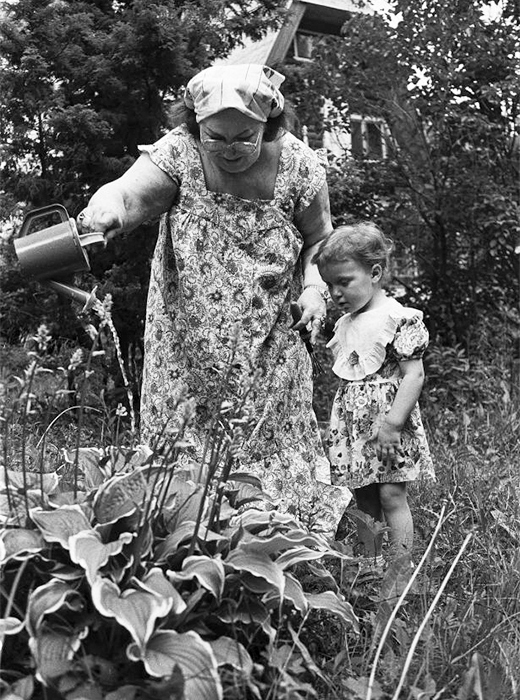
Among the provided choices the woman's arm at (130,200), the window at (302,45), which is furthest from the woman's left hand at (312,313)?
the window at (302,45)

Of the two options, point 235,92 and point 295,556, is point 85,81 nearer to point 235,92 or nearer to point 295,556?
point 235,92

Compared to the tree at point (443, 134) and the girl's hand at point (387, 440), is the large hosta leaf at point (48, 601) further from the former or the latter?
the tree at point (443, 134)

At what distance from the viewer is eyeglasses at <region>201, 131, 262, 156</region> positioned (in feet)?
10.0

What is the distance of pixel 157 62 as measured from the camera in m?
6.18

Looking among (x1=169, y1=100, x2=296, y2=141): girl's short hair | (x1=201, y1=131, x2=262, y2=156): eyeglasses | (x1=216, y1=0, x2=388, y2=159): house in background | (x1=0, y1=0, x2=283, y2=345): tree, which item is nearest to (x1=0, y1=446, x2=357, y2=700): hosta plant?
(x1=201, y1=131, x2=262, y2=156): eyeglasses

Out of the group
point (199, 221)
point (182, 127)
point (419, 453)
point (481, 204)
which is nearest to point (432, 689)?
point (419, 453)

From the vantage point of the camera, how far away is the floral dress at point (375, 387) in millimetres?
3324

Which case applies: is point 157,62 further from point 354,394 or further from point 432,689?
point 432,689

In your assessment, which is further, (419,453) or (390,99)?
(390,99)

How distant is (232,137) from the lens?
3.05 metres

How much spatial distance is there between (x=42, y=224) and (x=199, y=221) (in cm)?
320

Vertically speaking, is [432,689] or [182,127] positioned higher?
[182,127]

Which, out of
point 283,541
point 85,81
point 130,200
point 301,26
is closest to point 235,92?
point 130,200

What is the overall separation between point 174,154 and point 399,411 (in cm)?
120
